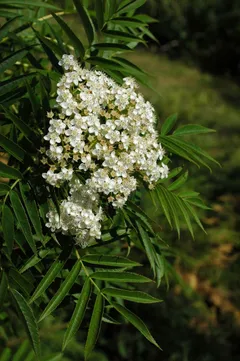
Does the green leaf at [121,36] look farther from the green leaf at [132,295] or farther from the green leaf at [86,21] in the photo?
the green leaf at [132,295]

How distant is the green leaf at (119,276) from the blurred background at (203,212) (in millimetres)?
361

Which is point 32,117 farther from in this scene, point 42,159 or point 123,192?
point 123,192

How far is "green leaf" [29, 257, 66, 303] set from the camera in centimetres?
134

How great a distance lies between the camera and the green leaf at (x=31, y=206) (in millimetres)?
1339

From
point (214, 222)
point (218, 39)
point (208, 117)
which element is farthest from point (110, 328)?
point (218, 39)

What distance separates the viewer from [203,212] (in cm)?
524

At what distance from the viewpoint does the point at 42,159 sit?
1360mm

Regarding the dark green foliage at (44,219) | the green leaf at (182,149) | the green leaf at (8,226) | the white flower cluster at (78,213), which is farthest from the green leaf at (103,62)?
the green leaf at (8,226)

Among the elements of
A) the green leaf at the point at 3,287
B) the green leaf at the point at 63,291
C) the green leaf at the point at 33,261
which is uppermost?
the green leaf at the point at 33,261

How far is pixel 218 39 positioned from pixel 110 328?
732 cm

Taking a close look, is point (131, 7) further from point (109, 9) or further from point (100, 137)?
point (100, 137)

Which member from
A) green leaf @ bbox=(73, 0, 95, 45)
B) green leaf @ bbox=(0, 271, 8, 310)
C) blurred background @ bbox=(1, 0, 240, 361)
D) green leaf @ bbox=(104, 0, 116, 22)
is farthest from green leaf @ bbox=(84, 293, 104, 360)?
green leaf @ bbox=(104, 0, 116, 22)

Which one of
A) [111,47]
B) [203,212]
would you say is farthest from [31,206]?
[203,212]

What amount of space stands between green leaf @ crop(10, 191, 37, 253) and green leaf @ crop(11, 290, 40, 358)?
0.12 m
